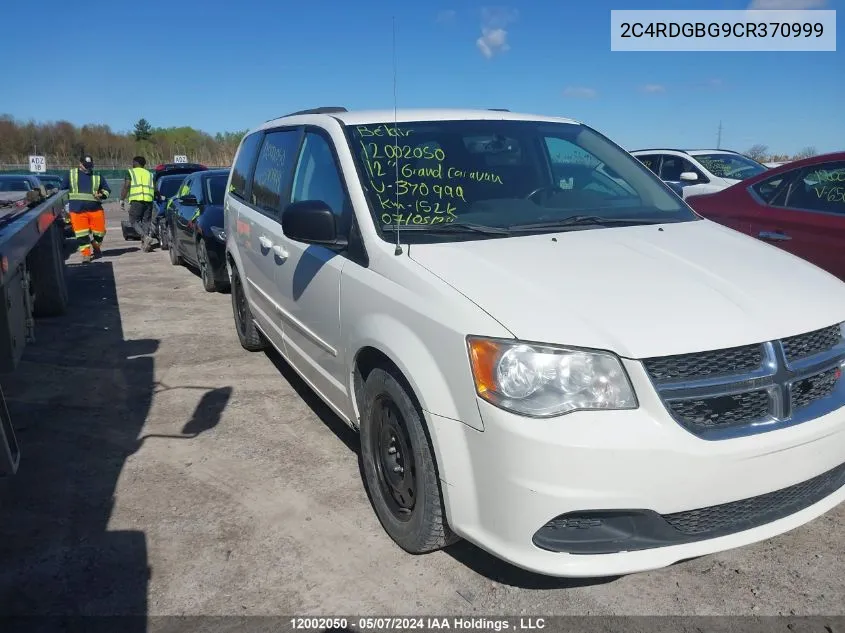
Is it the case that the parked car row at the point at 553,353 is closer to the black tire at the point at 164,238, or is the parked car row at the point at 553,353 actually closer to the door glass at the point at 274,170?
the door glass at the point at 274,170

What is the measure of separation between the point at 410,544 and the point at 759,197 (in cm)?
453

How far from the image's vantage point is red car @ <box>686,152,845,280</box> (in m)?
4.85

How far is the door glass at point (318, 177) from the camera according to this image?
340cm

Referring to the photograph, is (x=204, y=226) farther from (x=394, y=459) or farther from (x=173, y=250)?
(x=394, y=459)

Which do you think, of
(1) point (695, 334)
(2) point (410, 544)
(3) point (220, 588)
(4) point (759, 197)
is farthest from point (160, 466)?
(4) point (759, 197)

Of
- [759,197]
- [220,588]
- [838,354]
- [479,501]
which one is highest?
[759,197]

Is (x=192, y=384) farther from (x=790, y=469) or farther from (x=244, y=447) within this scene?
(x=790, y=469)

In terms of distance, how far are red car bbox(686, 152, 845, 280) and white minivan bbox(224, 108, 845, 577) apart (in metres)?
1.99

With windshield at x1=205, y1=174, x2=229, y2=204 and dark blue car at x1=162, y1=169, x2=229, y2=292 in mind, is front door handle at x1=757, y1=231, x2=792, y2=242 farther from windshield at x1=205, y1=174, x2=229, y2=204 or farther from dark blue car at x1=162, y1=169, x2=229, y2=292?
windshield at x1=205, y1=174, x2=229, y2=204

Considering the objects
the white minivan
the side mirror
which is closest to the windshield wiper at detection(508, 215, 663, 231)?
the white minivan

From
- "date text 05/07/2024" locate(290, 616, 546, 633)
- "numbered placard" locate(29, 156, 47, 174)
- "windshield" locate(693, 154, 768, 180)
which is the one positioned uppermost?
"numbered placard" locate(29, 156, 47, 174)

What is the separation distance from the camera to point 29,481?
3703 mm

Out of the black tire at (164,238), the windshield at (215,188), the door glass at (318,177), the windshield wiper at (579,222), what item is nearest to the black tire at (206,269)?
the windshield at (215,188)

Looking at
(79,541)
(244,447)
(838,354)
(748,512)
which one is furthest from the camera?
(244,447)
